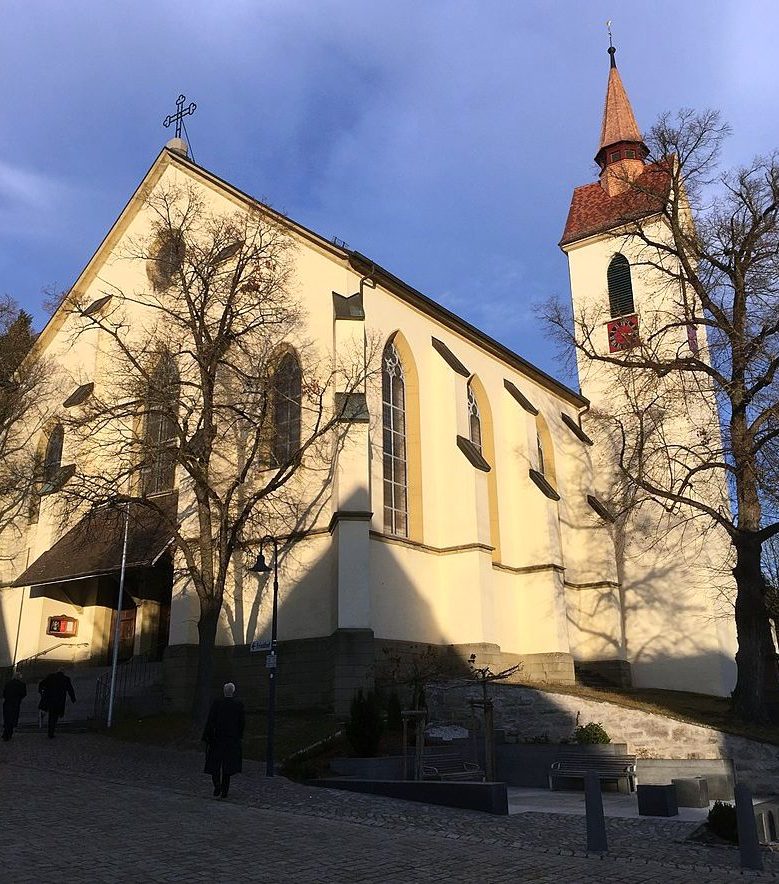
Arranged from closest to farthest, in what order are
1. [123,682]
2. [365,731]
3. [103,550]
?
[365,731], [123,682], [103,550]

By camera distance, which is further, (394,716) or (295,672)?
(295,672)

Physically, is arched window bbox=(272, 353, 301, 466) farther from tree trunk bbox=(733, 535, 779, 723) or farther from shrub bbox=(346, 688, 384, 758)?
tree trunk bbox=(733, 535, 779, 723)

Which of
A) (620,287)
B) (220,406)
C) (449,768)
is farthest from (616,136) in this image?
(449,768)

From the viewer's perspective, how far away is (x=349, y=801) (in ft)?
37.1

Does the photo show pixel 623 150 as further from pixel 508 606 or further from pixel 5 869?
pixel 5 869

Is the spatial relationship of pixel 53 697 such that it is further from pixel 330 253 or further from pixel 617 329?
pixel 617 329

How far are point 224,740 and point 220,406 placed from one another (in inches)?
312

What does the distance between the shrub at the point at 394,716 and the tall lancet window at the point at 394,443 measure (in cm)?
506

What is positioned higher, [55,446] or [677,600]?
[55,446]

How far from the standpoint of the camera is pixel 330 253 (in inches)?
856

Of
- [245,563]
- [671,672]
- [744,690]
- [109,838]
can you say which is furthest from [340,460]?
[671,672]

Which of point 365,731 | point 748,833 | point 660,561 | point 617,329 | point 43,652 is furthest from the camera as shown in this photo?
point 617,329

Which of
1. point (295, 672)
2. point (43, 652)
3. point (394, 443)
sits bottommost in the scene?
point (295, 672)

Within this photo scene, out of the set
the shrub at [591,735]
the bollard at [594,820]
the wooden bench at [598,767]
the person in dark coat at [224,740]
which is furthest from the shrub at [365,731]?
the bollard at [594,820]
